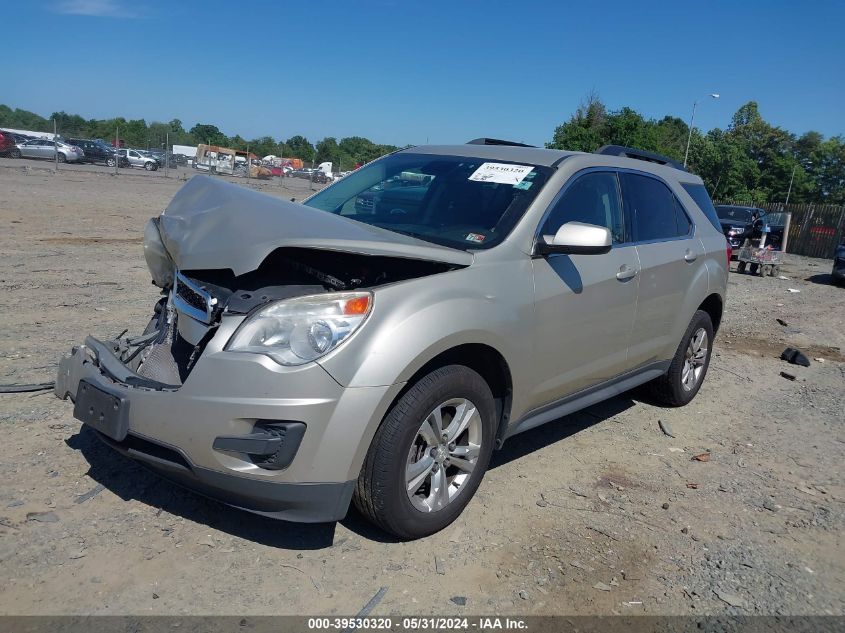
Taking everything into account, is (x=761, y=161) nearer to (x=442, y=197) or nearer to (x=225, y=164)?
(x=225, y=164)

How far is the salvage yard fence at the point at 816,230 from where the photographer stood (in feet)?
86.2

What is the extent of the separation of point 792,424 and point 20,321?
648cm

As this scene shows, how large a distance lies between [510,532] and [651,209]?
261cm

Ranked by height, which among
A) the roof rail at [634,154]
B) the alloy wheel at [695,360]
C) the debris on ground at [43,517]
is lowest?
the debris on ground at [43,517]

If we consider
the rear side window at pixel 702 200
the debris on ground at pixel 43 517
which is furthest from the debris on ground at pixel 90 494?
the rear side window at pixel 702 200

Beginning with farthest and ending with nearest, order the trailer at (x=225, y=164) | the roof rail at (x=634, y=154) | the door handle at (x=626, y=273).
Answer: the trailer at (x=225, y=164)
the roof rail at (x=634, y=154)
the door handle at (x=626, y=273)

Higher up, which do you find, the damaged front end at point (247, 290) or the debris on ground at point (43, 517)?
the damaged front end at point (247, 290)

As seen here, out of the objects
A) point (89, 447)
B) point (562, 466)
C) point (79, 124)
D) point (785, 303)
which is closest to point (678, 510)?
point (562, 466)

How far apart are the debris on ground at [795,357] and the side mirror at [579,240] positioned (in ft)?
16.6

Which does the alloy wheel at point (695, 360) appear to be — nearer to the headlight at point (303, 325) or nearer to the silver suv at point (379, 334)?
the silver suv at point (379, 334)

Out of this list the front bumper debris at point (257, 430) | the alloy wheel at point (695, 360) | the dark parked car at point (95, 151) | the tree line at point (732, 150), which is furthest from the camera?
the tree line at point (732, 150)

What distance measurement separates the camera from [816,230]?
87.6ft

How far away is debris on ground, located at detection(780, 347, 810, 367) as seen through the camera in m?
7.65

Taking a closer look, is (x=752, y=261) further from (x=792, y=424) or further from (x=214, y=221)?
(x=214, y=221)
